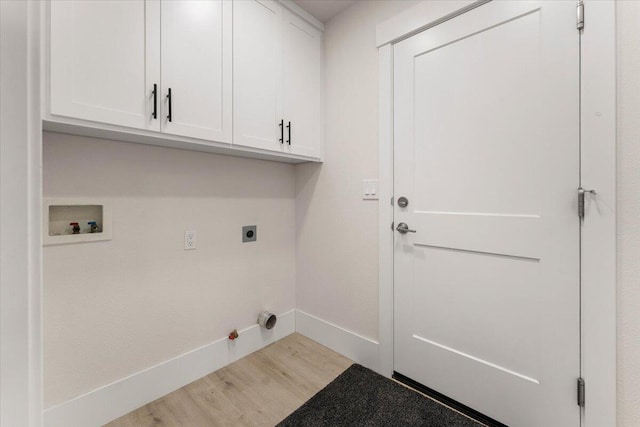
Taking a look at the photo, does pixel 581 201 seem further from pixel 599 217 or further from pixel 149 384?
pixel 149 384

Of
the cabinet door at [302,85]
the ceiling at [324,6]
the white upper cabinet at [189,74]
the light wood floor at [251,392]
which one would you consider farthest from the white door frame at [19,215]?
the ceiling at [324,6]

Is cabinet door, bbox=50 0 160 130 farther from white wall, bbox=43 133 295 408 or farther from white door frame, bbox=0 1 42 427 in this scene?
white door frame, bbox=0 1 42 427

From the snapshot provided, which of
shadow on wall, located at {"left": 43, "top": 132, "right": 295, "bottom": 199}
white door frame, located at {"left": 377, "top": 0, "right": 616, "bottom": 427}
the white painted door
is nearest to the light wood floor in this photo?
the white painted door

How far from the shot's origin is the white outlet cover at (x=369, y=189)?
1.75m

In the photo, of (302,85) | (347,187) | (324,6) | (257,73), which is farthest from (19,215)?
(324,6)

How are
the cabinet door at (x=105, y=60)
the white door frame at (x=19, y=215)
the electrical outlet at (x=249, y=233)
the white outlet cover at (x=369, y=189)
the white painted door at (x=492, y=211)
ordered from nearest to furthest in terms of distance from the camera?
1. the white door frame at (x=19, y=215)
2. the cabinet door at (x=105, y=60)
3. the white painted door at (x=492, y=211)
4. the white outlet cover at (x=369, y=189)
5. the electrical outlet at (x=249, y=233)

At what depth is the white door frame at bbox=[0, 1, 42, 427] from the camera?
305mm

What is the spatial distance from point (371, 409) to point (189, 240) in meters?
1.38

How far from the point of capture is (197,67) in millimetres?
1369

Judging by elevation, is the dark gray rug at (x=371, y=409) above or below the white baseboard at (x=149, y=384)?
below

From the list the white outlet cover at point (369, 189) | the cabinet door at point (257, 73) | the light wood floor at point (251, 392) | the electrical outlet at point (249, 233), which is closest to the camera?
the light wood floor at point (251, 392)

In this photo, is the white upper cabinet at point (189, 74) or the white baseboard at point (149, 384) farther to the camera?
the white baseboard at point (149, 384)

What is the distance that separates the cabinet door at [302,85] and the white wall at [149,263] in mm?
352

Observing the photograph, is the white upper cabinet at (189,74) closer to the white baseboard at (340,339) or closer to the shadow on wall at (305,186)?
the shadow on wall at (305,186)
